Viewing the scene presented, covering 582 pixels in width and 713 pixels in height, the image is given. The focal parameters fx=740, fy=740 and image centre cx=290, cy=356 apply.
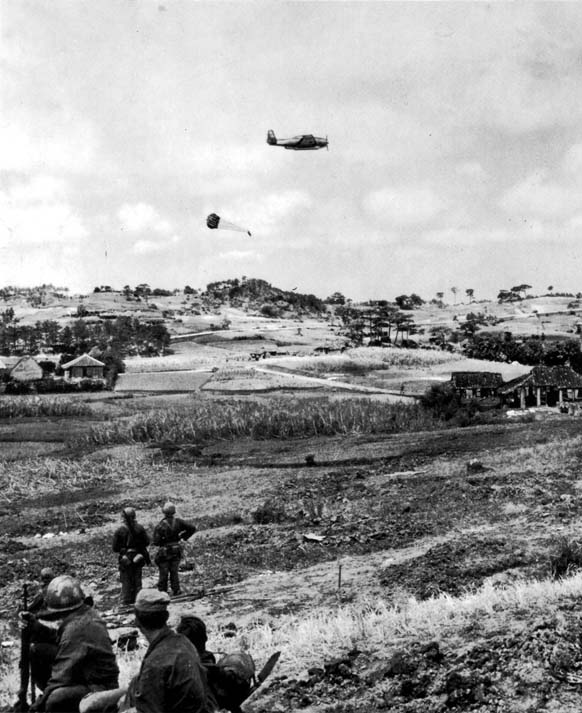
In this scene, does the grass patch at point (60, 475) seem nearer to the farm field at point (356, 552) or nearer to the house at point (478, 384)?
the farm field at point (356, 552)

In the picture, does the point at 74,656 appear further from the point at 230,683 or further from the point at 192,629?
the point at 230,683

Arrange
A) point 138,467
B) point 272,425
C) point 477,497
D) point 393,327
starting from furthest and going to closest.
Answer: point 393,327, point 272,425, point 138,467, point 477,497

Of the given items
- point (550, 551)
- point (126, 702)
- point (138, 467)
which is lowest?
point (138, 467)

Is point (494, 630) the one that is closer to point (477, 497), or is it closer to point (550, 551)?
point (550, 551)

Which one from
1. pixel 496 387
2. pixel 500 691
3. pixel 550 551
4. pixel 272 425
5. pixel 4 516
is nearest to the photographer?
pixel 500 691

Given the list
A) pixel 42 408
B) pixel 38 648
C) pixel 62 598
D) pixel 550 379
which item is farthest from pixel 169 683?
pixel 42 408

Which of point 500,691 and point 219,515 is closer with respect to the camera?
point 500,691

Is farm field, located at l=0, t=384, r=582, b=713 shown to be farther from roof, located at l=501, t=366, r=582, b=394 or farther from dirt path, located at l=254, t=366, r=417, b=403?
dirt path, located at l=254, t=366, r=417, b=403

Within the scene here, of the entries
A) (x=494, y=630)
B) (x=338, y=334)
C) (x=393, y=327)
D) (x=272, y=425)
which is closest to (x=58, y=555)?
(x=494, y=630)

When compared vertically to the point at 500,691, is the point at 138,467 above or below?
below
